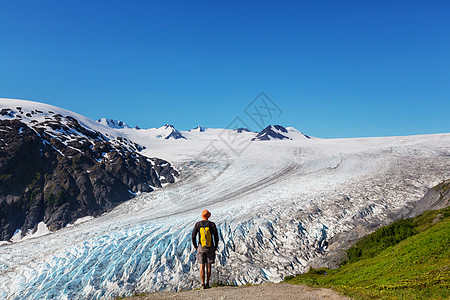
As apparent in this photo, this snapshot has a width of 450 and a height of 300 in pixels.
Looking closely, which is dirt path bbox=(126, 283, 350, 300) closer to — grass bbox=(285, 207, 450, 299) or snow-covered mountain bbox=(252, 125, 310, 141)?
grass bbox=(285, 207, 450, 299)

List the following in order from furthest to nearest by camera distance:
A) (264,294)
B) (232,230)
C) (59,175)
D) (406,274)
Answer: (59,175)
(232,230)
(406,274)
(264,294)

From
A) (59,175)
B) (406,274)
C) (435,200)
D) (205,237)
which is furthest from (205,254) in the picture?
(59,175)

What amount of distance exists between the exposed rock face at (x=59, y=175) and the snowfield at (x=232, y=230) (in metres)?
7.60

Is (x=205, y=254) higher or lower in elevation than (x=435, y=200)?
higher

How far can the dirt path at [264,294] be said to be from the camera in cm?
729

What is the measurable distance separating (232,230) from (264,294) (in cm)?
1523

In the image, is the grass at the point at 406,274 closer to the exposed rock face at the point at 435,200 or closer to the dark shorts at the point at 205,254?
the dark shorts at the point at 205,254

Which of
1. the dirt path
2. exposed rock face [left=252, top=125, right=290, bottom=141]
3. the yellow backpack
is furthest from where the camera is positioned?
exposed rock face [left=252, top=125, right=290, bottom=141]

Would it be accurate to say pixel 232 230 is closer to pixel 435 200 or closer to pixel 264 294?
pixel 264 294

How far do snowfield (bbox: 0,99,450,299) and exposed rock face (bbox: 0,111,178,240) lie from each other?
7598 mm

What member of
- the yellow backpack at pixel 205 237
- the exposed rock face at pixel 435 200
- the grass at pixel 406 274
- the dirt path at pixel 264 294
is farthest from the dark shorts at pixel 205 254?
the exposed rock face at pixel 435 200

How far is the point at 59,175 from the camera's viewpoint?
43.9 meters

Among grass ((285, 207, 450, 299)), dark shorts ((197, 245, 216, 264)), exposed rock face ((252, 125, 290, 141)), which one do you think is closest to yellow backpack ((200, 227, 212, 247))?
dark shorts ((197, 245, 216, 264))

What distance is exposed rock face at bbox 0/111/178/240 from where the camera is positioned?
38.7 m
